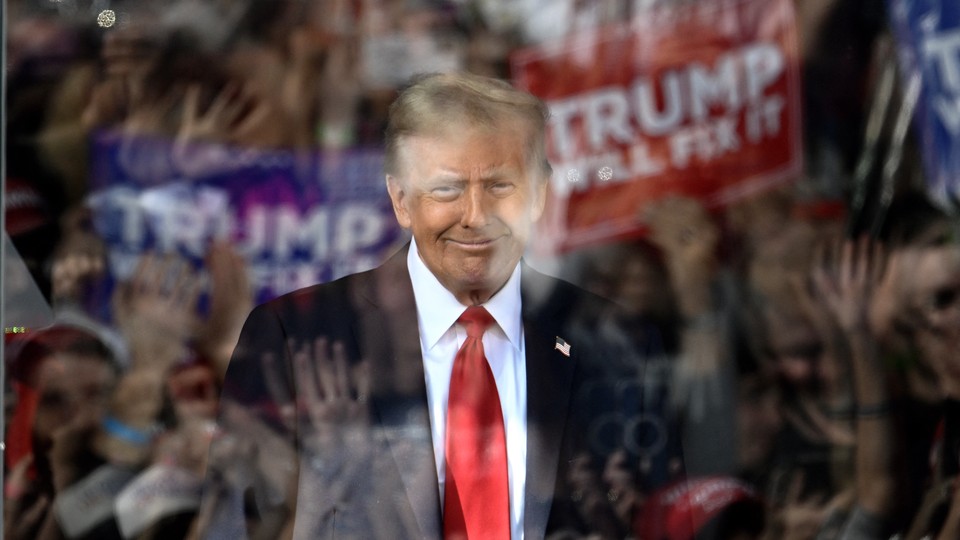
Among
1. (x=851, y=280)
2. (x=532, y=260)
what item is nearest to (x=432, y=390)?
→ (x=532, y=260)

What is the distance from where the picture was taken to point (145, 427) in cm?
305

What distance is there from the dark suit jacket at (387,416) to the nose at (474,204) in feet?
0.60

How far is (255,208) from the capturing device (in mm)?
3064

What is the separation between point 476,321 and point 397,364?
0.63ft

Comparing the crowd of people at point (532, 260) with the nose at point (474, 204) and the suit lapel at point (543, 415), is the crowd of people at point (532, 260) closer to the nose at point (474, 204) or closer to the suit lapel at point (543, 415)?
the suit lapel at point (543, 415)

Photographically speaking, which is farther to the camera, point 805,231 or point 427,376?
point 805,231

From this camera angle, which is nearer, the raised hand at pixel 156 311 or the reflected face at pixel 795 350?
the raised hand at pixel 156 311

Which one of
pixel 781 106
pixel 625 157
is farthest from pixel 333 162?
pixel 781 106

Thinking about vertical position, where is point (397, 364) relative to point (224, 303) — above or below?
below

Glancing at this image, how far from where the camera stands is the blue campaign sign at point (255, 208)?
305 centimetres

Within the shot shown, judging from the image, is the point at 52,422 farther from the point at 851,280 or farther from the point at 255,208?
the point at 851,280

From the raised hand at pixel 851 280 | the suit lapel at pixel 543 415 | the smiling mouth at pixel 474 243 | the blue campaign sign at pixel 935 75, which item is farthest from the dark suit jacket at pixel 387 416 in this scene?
the blue campaign sign at pixel 935 75

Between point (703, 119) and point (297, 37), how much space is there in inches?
36.1

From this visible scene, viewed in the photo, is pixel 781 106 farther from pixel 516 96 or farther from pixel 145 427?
pixel 145 427
